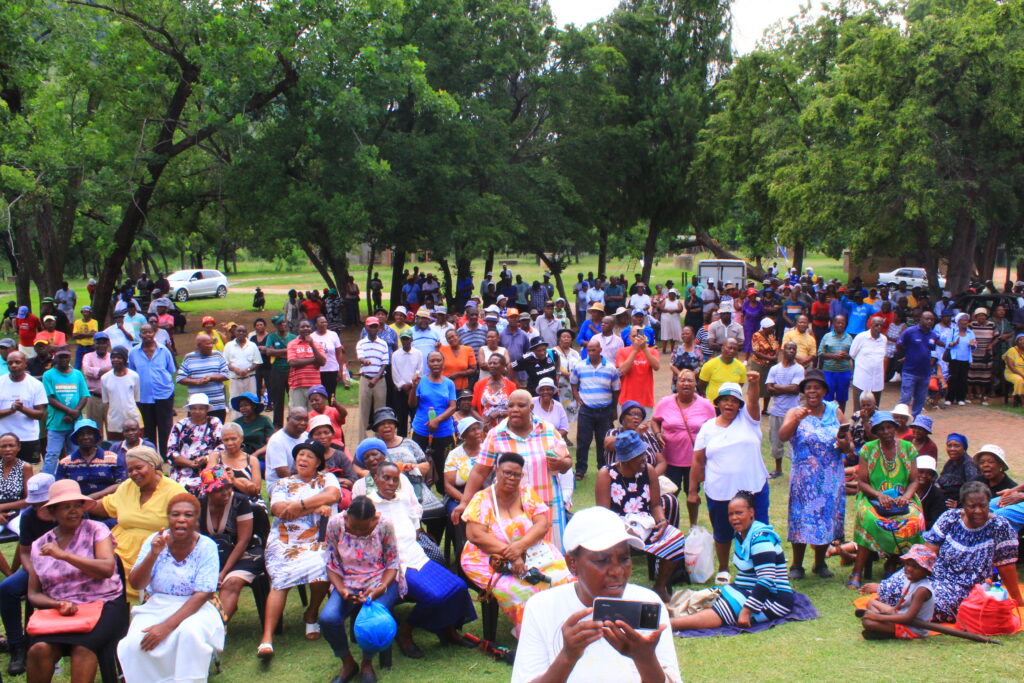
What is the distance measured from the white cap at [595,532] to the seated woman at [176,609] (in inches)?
124

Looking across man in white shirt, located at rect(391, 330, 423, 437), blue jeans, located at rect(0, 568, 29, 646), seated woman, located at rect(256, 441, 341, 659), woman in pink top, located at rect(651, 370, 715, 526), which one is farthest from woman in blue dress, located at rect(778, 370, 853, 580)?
blue jeans, located at rect(0, 568, 29, 646)

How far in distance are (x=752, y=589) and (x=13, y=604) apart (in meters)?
4.95

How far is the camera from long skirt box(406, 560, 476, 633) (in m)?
6.04

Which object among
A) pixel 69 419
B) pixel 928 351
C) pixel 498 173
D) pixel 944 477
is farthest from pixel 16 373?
pixel 498 173

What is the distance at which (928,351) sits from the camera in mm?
12359

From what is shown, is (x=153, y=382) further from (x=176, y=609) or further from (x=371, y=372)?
(x=176, y=609)

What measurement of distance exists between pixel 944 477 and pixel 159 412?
8455 millimetres

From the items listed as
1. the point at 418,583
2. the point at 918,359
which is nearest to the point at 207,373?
the point at 418,583

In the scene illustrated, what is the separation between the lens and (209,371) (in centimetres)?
1038

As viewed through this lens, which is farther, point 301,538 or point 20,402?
point 20,402

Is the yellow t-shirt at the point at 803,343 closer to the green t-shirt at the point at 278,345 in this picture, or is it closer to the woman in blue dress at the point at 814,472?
the woman in blue dress at the point at 814,472

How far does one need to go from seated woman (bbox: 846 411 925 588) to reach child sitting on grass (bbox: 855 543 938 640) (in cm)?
69

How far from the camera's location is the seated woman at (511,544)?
5.85m

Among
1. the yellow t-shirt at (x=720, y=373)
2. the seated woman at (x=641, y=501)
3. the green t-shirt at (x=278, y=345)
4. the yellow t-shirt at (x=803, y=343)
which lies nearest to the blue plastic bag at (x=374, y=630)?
the seated woman at (x=641, y=501)
